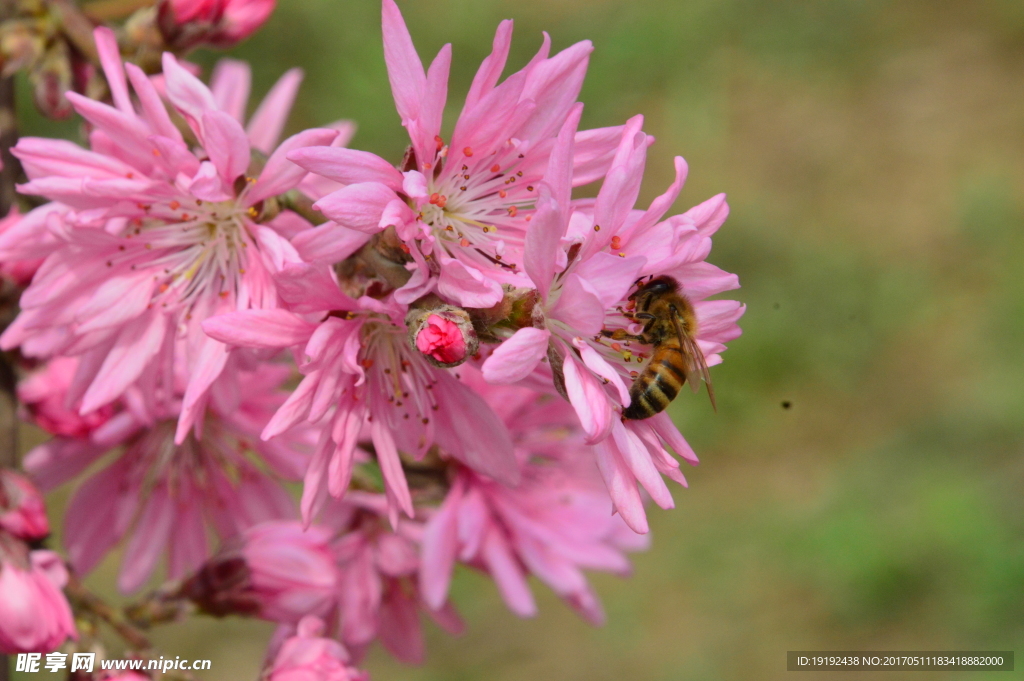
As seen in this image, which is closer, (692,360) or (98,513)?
(692,360)

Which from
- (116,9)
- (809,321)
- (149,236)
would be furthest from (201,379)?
(809,321)

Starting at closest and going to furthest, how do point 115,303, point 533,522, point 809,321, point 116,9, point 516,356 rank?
1. point 516,356
2. point 115,303
3. point 116,9
4. point 533,522
5. point 809,321

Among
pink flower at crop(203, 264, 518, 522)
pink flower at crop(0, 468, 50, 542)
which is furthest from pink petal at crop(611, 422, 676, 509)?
pink flower at crop(0, 468, 50, 542)

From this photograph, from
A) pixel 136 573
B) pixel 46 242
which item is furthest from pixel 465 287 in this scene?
pixel 136 573

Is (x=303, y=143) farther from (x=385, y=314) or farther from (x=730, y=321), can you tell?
(x=730, y=321)

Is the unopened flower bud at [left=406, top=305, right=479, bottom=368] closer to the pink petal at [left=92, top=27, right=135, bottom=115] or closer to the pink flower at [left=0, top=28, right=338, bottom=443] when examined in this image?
the pink flower at [left=0, top=28, right=338, bottom=443]

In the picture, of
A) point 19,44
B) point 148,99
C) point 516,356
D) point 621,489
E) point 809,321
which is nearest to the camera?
point 516,356

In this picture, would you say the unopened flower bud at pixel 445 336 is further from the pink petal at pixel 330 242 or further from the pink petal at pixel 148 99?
the pink petal at pixel 148 99

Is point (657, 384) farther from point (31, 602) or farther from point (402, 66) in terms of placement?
point (31, 602)
